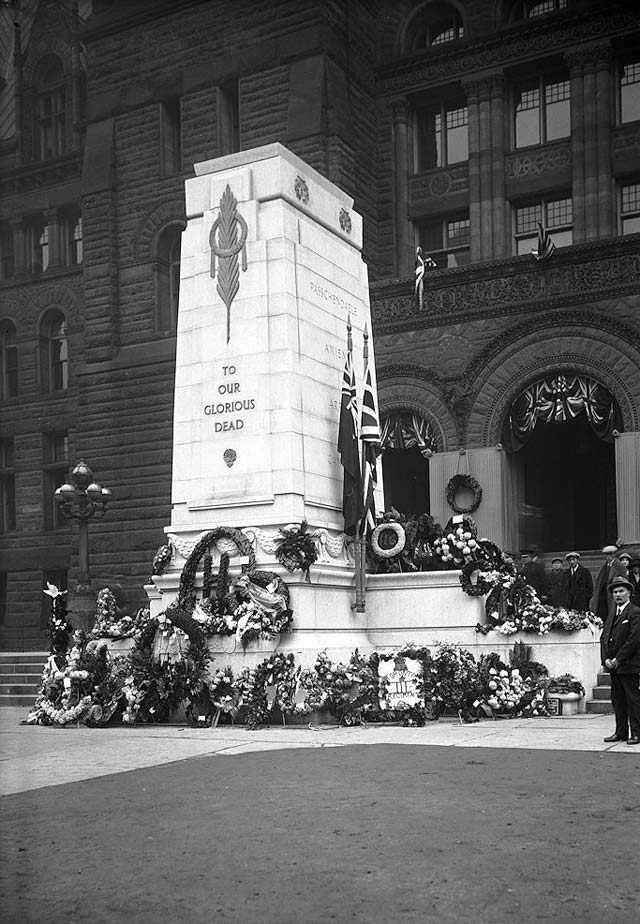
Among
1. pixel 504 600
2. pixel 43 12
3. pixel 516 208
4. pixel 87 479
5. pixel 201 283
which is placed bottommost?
pixel 504 600

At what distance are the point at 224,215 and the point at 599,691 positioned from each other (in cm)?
1013

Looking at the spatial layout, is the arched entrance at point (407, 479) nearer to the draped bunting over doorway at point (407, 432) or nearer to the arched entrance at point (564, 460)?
the draped bunting over doorway at point (407, 432)

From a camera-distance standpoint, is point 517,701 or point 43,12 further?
point 43,12

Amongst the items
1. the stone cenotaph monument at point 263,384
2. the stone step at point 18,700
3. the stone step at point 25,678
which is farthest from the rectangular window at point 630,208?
the stone step at point 18,700

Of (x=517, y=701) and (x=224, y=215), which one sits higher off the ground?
(x=224, y=215)

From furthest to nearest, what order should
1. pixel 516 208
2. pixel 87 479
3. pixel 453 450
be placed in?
pixel 516 208 < pixel 453 450 < pixel 87 479

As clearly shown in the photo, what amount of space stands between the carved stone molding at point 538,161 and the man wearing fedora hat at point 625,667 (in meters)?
24.3

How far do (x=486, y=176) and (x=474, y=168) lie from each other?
0.54m

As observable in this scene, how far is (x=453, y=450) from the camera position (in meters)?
33.5

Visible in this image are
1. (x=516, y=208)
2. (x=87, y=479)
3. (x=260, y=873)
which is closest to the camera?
(x=260, y=873)

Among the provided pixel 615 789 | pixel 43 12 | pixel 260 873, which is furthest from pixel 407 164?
pixel 260 873

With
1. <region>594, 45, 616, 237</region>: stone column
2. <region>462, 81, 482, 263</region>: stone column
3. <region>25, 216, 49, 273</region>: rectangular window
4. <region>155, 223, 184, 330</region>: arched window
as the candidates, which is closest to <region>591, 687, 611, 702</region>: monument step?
<region>594, 45, 616, 237</region>: stone column

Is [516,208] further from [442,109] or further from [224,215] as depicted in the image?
[224,215]

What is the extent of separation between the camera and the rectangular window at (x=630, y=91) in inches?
1388
